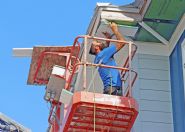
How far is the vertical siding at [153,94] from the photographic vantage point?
436 inches

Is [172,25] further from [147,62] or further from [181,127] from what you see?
[181,127]

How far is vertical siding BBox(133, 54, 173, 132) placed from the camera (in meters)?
11.1

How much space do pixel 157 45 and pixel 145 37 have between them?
290mm

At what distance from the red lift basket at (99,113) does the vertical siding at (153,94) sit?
89 cm

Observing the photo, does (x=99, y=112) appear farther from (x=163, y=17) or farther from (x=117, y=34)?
(x=163, y=17)

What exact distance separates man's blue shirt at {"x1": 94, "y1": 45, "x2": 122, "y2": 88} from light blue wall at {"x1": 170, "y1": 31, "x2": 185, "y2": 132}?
131cm

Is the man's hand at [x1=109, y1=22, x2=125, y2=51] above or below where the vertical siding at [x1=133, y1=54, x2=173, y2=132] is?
above

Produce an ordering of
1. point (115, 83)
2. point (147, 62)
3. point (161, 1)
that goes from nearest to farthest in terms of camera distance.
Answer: point (115, 83) < point (161, 1) < point (147, 62)

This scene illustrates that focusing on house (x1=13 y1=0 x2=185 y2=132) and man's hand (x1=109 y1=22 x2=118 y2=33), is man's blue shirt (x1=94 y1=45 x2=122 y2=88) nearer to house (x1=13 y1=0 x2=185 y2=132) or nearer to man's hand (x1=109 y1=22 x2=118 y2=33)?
man's hand (x1=109 y1=22 x2=118 y2=33)

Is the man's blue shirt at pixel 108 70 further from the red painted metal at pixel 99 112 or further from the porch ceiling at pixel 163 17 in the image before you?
the porch ceiling at pixel 163 17

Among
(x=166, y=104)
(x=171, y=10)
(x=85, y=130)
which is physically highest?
(x=171, y=10)

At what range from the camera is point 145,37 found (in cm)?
1187

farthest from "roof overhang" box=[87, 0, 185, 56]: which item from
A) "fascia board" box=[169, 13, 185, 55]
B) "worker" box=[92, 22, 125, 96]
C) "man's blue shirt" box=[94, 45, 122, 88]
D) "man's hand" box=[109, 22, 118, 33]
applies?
"man's blue shirt" box=[94, 45, 122, 88]

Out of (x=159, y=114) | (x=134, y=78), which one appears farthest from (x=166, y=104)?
(x=134, y=78)
